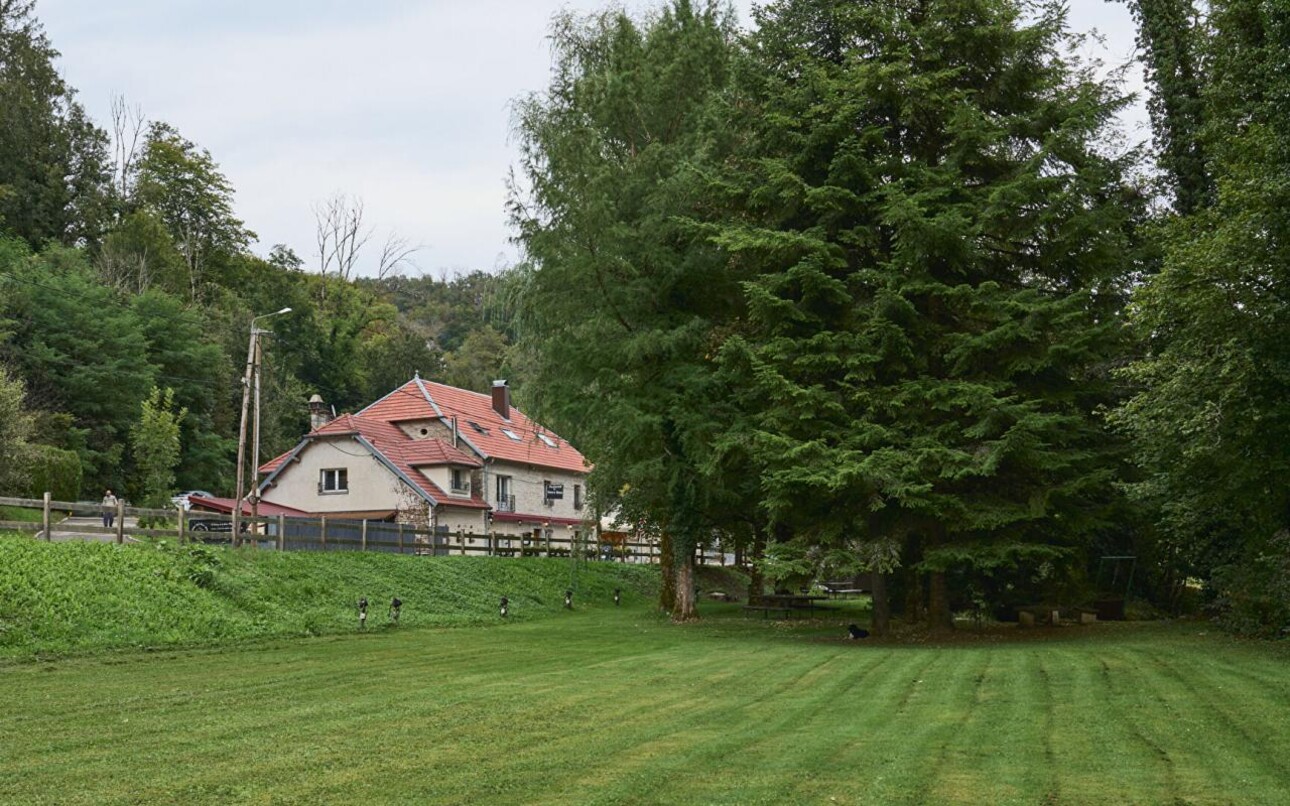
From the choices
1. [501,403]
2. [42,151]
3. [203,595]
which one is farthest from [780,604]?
[42,151]

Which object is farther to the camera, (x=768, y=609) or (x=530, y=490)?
(x=530, y=490)

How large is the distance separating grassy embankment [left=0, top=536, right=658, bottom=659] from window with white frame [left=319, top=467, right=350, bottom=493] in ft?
50.5

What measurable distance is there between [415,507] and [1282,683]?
3797 cm

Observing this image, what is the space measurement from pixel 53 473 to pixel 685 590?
2465cm

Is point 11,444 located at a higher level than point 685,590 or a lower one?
higher

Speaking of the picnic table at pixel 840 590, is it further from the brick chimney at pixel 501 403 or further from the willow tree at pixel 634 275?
the brick chimney at pixel 501 403

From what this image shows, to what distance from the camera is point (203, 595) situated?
910 inches

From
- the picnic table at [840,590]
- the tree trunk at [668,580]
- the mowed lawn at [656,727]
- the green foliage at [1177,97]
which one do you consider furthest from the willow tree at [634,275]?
the picnic table at [840,590]

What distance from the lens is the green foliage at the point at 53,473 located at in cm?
3953

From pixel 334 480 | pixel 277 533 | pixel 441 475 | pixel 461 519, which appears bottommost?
pixel 277 533

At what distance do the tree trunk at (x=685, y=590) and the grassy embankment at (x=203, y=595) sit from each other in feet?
14.1

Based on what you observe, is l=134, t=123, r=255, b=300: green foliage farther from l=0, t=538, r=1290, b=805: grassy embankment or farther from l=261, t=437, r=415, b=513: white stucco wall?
l=0, t=538, r=1290, b=805: grassy embankment

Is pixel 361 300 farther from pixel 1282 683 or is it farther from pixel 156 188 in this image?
pixel 1282 683

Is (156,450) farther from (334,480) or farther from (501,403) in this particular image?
(501,403)
